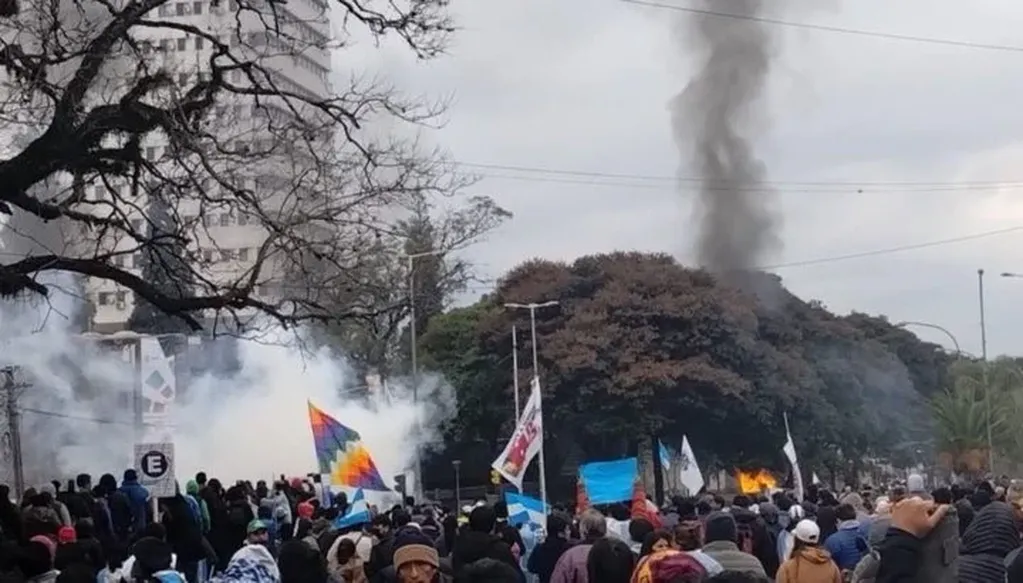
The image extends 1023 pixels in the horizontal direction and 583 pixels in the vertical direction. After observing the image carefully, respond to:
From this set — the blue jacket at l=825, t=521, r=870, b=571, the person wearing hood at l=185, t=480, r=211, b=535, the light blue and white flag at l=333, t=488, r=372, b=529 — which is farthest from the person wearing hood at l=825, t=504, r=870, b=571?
the person wearing hood at l=185, t=480, r=211, b=535

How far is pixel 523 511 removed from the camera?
62.2ft

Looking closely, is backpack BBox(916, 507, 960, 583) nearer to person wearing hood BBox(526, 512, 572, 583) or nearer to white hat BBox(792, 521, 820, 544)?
white hat BBox(792, 521, 820, 544)

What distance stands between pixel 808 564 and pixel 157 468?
27.2 feet

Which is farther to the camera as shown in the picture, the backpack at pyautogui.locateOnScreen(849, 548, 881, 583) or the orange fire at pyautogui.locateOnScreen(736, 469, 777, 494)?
the orange fire at pyautogui.locateOnScreen(736, 469, 777, 494)

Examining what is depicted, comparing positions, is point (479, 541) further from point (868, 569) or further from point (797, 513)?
point (797, 513)

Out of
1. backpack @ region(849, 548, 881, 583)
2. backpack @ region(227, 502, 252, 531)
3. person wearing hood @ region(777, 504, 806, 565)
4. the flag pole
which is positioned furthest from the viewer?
the flag pole

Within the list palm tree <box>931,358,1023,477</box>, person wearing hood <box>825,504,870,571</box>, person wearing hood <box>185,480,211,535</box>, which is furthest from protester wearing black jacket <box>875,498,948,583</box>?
palm tree <box>931,358,1023,477</box>

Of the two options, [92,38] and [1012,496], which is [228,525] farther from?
[1012,496]

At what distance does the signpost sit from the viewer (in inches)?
650

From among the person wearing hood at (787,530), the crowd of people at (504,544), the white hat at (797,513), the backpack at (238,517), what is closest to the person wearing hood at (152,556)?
the crowd of people at (504,544)

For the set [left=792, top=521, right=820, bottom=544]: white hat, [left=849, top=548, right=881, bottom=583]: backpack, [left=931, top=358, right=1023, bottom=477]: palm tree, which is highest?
[left=931, top=358, right=1023, bottom=477]: palm tree

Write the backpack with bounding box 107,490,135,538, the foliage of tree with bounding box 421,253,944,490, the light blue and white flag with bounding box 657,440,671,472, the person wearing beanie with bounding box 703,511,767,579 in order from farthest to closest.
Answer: the foliage of tree with bounding box 421,253,944,490 < the light blue and white flag with bounding box 657,440,671,472 < the backpack with bounding box 107,490,135,538 < the person wearing beanie with bounding box 703,511,767,579

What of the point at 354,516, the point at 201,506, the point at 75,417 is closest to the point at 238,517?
the point at 201,506

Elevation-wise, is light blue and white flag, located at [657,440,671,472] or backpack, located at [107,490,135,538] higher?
light blue and white flag, located at [657,440,671,472]
